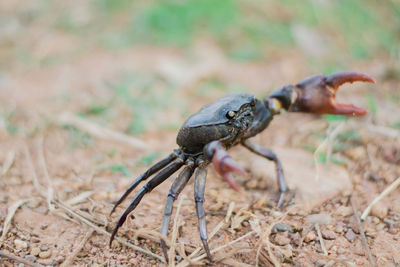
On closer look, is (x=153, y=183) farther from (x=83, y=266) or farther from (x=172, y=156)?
(x=83, y=266)

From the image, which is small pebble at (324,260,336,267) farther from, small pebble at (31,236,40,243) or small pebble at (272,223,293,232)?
small pebble at (31,236,40,243)

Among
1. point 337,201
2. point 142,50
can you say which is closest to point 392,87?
point 337,201

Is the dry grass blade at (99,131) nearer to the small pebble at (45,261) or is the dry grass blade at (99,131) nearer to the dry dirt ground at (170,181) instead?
the dry dirt ground at (170,181)

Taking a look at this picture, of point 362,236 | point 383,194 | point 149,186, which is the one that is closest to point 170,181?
point 149,186

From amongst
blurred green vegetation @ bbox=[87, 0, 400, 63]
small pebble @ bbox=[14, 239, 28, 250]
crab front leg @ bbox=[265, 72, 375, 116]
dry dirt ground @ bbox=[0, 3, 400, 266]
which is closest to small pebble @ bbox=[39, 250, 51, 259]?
dry dirt ground @ bbox=[0, 3, 400, 266]

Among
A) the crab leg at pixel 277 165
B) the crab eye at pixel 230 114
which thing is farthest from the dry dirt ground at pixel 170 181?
the crab eye at pixel 230 114

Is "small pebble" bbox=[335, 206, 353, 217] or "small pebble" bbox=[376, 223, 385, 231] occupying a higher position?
"small pebble" bbox=[335, 206, 353, 217]
